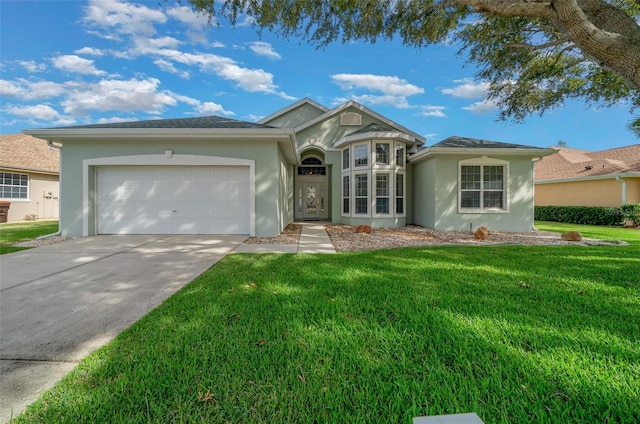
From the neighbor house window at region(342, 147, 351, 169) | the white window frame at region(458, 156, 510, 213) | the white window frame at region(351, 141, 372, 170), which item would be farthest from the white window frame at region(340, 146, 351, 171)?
the white window frame at region(458, 156, 510, 213)

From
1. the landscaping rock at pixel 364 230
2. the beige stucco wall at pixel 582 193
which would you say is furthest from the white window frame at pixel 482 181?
the beige stucco wall at pixel 582 193

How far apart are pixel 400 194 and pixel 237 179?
7.17 metres

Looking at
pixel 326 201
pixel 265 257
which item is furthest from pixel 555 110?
pixel 265 257

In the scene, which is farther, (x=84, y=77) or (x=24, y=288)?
(x=84, y=77)

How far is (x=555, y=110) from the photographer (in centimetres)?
1192

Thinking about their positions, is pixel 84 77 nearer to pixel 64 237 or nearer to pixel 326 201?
pixel 64 237

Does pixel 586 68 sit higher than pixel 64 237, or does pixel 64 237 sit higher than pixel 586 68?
pixel 586 68

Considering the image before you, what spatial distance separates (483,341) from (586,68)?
542 inches

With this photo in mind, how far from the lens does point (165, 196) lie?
9.09 meters

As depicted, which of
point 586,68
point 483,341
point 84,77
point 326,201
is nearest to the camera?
point 483,341

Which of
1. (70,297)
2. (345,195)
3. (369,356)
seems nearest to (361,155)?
(345,195)

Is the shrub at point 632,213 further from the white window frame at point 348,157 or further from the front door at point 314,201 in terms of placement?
the front door at point 314,201

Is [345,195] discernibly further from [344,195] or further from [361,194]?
[361,194]

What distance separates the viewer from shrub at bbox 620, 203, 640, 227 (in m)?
12.9
